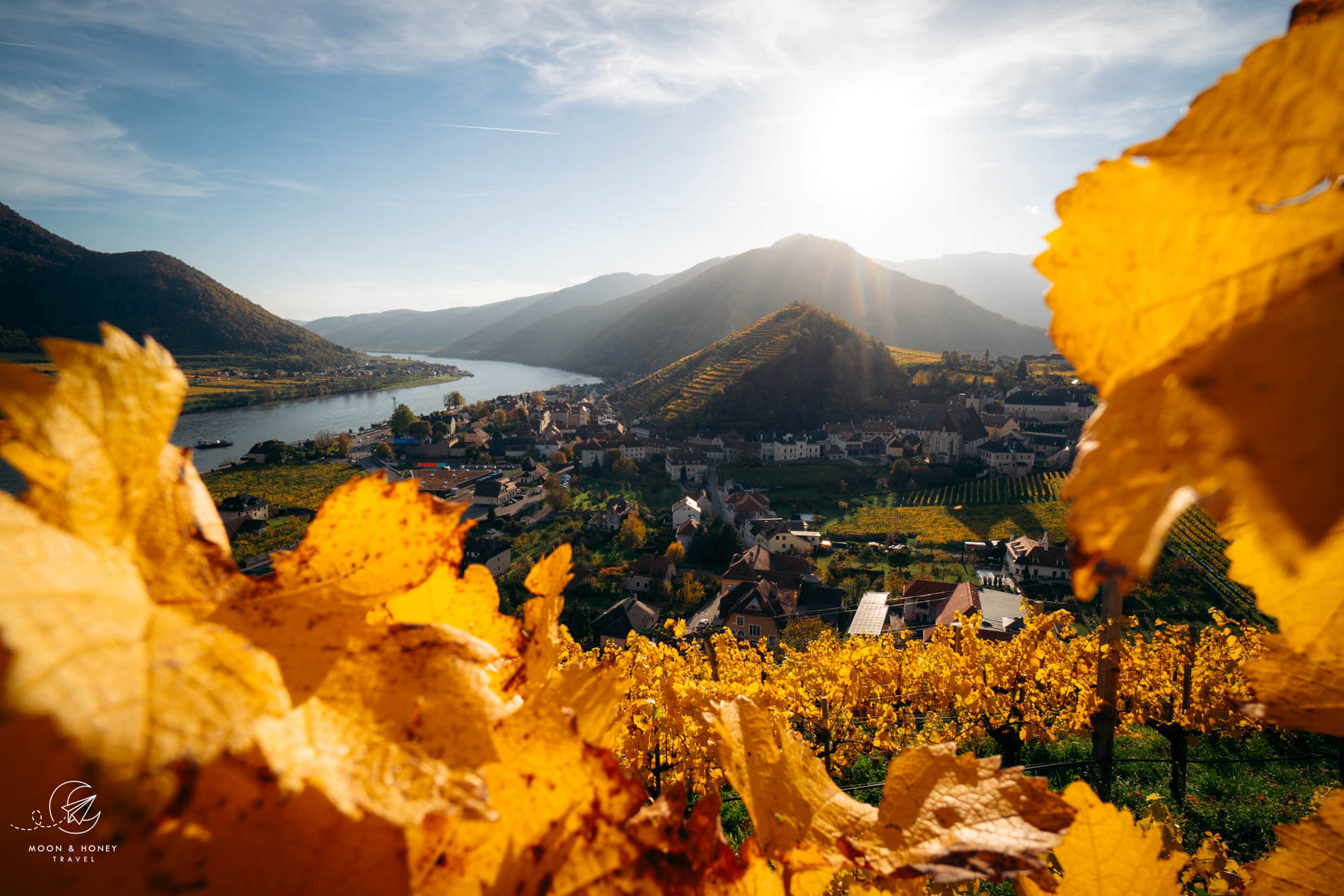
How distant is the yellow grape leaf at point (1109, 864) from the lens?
88cm

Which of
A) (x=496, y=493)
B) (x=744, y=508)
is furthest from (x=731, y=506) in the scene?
(x=496, y=493)

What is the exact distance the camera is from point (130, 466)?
462 mm

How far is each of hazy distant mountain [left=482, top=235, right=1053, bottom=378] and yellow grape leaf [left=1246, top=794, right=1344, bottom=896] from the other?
104548mm

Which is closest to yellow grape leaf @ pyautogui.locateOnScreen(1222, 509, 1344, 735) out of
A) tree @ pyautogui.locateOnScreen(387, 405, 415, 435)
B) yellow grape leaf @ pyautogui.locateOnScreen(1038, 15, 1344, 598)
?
yellow grape leaf @ pyautogui.locateOnScreen(1038, 15, 1344, 598)

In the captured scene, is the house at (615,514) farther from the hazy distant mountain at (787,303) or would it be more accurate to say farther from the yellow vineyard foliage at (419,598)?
the hazy distant mountain at (787,303)

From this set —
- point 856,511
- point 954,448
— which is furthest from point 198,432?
point 954,448

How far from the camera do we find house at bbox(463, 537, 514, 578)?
1188 inches

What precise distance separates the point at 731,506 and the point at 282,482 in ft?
109

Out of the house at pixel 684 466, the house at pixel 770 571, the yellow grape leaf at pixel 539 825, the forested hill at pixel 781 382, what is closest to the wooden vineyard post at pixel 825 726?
the yellow grape leaf at pixel 539 825

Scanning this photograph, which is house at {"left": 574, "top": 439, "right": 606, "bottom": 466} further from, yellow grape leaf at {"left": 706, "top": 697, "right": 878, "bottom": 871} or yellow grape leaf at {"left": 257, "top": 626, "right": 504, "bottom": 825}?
yellow grape leaf at {"left": 257, "top": 626, "right": 504, "bottom": 825}

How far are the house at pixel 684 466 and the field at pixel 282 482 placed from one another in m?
23.2

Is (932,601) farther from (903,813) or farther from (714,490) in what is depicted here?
(903,813)

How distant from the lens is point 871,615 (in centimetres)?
2455

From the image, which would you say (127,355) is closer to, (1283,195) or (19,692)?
(19,692)
